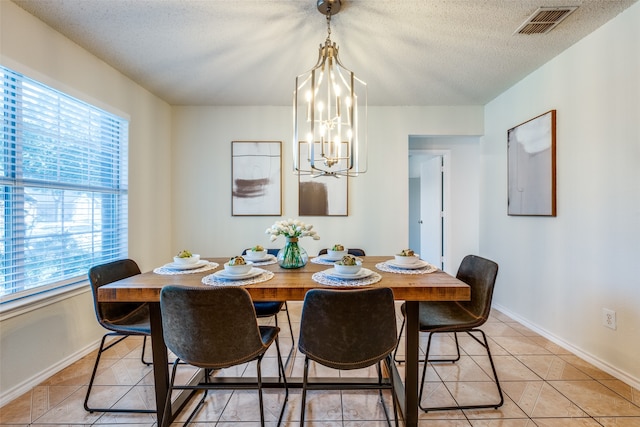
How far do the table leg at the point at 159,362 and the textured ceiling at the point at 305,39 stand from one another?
6.15ft

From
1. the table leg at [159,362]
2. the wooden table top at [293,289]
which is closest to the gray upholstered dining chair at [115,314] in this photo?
the table leg at [159,362]

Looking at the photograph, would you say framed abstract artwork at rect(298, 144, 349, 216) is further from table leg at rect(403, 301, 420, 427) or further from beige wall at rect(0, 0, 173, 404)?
table leg at rect(403, 301, 420, 427)

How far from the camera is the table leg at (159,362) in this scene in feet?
5.33

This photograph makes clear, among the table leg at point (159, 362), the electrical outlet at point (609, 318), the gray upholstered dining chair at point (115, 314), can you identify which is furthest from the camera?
the electrical outlet at point (609, 318)

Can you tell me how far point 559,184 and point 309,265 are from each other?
2223mm

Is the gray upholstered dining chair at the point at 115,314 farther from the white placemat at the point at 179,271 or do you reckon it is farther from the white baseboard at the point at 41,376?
the white baseboard at the point at 41,376

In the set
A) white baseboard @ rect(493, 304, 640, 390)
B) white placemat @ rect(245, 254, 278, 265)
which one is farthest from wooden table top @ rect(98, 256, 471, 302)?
white baseboard @ rect(493, 304, 640, 390)

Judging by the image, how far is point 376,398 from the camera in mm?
1856

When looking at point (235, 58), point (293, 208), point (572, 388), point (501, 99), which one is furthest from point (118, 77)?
point (572, 388)

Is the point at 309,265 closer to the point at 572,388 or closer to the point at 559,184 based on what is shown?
the point at 572,388

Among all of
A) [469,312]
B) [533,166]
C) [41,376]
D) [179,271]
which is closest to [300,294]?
[179,271]

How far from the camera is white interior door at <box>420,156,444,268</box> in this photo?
4245 mm

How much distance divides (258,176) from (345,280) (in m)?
2.34

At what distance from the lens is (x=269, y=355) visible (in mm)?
2438
